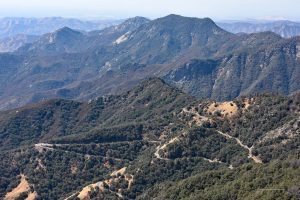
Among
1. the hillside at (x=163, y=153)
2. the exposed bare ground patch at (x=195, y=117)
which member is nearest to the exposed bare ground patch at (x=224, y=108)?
the hillside at (x=163, y=153)

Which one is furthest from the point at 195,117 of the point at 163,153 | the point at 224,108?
the point at 163,153

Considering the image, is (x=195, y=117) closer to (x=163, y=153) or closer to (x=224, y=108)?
(x=224, y=108)

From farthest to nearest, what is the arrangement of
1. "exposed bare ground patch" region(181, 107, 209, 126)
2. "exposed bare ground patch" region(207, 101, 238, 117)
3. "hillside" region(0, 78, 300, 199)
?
"exposed bare ground patch" region(181, 107, 209, 126)
"exposed bare ground patch" region(207, 101, 238, 117)
"hillside" region(0, 78, 300, 199)

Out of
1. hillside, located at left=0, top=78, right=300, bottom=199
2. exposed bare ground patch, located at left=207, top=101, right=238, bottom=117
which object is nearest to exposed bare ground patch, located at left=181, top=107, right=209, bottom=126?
hillside, located at left=0, top=78, right=300, bottom=199

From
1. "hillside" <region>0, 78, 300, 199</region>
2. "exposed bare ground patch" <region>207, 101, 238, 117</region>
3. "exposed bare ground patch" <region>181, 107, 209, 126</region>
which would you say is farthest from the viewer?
"exposed bare ground patch" <region>181, 107, 209, 126</region>

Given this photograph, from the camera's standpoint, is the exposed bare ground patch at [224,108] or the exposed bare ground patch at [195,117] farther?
the exposed bare ground patch at [195,117]

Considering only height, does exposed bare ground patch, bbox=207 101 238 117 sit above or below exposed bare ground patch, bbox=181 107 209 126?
above

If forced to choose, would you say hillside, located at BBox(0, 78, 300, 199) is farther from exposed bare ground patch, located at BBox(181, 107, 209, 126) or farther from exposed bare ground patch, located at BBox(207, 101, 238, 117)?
exposed bare ground patch, located at BBox(207, 101, 238, 117)

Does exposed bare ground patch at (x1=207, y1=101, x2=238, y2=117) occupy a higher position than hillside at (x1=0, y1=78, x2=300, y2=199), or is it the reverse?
exposed bare ground patch at (x1=207, y1=101, x2=238, y2=117)

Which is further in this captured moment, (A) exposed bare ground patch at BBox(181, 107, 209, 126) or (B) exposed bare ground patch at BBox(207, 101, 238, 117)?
(A) exposed bare ground patch at BBox(181, 107, 209, 126)

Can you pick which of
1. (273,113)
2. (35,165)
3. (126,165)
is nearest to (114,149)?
(126,165)

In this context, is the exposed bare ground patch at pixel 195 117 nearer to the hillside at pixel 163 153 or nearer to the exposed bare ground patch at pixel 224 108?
the hillside at pixel 163 153

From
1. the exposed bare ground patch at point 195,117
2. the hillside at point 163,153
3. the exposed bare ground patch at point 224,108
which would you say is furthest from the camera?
the exposed bare ground patch at point 195,117
